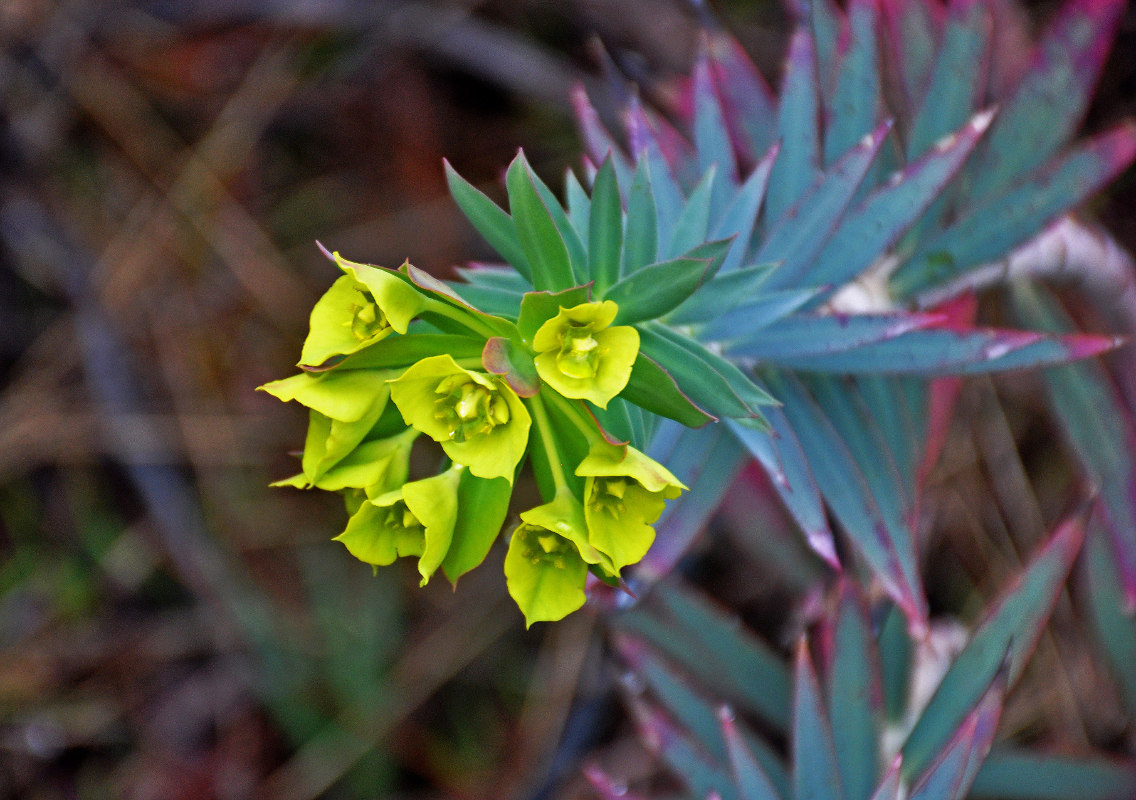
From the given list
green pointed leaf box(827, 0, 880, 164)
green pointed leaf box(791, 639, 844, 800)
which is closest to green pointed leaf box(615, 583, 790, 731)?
green pointed leaf box(791, 639, 844, 800)

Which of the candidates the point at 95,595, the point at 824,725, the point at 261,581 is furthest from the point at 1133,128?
the point at 95,595

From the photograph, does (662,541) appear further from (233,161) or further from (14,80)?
(14,80)

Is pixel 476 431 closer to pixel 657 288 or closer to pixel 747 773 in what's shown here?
pixel 657 288

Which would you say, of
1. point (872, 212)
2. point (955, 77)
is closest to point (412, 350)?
point (872, 212)

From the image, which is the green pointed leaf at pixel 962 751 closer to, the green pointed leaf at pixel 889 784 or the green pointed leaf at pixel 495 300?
the green pointed leaf at pixel 889 784

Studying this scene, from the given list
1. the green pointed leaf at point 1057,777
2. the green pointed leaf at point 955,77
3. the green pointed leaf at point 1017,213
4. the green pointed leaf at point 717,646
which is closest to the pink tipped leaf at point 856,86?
the green pointed leaf at point 955,77

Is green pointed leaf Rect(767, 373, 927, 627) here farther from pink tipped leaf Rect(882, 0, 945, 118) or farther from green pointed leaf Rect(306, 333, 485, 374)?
pink tipped leaf Rect(882, 0, 945, 118)
